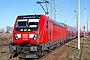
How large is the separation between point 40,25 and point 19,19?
1755mm

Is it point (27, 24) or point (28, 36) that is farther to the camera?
point (27, 24)

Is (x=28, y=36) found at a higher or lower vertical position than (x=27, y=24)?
lower

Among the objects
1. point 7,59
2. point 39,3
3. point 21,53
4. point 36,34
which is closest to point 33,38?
point 36,34

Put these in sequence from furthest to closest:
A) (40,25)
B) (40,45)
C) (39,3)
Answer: (39,3) → (40,25) → (40,45)

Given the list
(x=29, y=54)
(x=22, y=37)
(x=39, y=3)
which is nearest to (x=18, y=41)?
(x=22, y=37)

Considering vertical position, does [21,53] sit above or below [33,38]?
below

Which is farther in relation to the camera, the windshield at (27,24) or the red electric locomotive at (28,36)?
the windshield at (27,24)

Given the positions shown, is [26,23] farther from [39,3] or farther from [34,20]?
[39,3]

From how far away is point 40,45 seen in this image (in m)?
12.8

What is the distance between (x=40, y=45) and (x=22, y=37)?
1535 mm

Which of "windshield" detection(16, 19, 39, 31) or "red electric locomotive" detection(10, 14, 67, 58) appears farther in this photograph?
"windshield" detection(16, 19, 39, 31)

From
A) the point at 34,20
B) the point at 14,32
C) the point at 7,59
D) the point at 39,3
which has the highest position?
the point at 39,3

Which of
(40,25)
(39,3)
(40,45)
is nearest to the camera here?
(40,45)

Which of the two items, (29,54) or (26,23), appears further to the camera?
(26,23)
